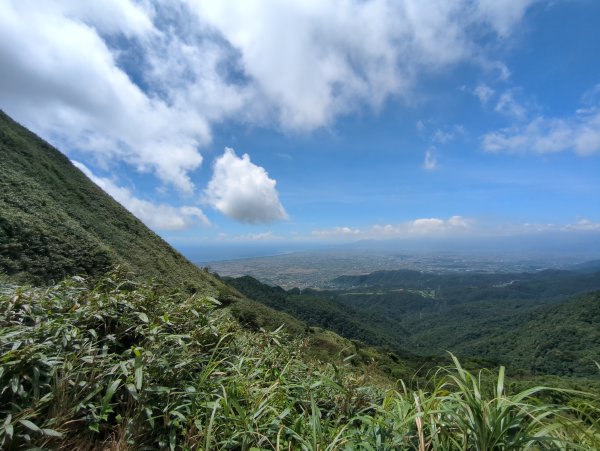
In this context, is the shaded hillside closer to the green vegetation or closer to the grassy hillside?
the green vegetation

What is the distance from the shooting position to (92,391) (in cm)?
185

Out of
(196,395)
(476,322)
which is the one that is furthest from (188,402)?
(476,322)

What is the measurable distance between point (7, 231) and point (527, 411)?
20349mm

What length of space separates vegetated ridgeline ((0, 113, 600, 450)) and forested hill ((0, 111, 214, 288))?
34.1 ft

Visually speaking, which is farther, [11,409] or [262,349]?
[262,349]

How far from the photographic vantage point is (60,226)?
1936 centimetres

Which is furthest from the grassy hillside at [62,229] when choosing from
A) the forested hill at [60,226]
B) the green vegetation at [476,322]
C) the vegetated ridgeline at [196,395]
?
the green vegetation at [476,322]

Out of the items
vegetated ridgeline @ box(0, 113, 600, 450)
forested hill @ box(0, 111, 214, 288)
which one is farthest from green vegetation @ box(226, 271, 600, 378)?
forested hill @ box(0, 111, 214, 288)

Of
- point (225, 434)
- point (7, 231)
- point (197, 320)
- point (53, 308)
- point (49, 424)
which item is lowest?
point (225, 434)

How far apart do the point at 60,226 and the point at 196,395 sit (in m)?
22.5

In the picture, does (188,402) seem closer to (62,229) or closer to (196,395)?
(196,395)

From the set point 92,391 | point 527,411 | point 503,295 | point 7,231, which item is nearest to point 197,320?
point 92,391

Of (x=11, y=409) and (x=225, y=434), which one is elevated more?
(x=11, y=409)

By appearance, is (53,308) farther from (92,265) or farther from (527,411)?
(92,265)
